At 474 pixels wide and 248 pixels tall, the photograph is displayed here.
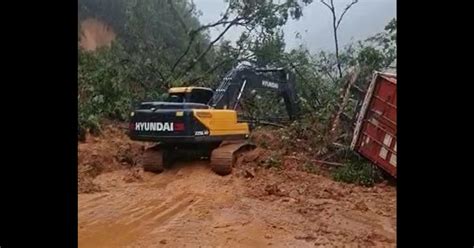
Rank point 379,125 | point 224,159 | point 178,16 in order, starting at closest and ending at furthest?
point 379,125
point 224,159
point 178,16

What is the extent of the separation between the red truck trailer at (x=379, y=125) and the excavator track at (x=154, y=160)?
110 centimetres

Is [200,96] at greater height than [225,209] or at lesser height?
greater

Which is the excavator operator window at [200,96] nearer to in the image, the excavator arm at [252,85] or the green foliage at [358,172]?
the excavator arm at [252,85]

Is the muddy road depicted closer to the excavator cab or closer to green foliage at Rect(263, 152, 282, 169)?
green foliage at Rect(263, 152, 282, 169)

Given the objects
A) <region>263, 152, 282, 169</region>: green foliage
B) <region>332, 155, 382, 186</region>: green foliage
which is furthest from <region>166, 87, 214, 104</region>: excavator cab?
<region>332, 155, 382, 186</region>: green foliage

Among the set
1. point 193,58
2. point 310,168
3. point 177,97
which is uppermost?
point 193,58

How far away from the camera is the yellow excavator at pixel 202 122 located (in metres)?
2.72

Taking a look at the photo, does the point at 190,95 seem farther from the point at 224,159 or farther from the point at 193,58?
the point at 193,58

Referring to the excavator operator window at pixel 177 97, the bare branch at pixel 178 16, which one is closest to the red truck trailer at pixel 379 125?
the excavator operator window at pixel 177 97

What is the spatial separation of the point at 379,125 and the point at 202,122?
3.05ft

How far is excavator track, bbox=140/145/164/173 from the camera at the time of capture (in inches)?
118

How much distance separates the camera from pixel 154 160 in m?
2.99

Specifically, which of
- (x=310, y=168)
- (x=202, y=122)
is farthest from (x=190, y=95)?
(x=310, y=168)

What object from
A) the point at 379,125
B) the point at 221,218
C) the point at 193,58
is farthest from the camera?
the point at 193,58
